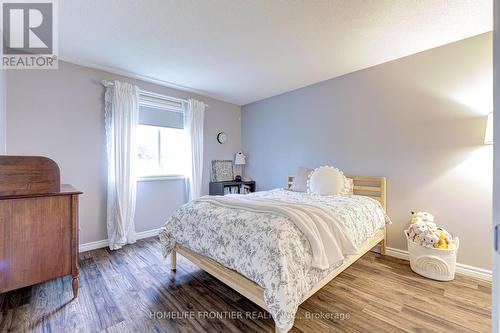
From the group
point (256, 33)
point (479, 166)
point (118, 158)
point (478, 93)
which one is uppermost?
point (256, 33)

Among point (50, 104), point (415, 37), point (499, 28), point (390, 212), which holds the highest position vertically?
point (415, 37)

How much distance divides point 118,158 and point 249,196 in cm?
184

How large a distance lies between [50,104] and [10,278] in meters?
1.94

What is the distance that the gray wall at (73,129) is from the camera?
2422 millimetres

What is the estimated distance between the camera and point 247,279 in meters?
1.59

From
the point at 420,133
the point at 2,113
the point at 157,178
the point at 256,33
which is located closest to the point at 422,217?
the point at 420,133

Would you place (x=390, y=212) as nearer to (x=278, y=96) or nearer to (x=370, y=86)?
(x=370, y=86)

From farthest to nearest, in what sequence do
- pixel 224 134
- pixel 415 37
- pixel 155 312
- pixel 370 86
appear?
pixel 224 134 < pixel 370 86 < pixel 415 37 < pixel 155 312

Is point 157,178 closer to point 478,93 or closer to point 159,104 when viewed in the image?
point 159,104

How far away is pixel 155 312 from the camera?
5.51 ft

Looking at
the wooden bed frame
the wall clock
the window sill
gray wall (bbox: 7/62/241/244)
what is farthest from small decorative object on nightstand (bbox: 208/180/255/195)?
the wooden bed frame

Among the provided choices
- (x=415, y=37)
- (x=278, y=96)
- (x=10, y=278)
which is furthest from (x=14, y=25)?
(x=415, y=37)

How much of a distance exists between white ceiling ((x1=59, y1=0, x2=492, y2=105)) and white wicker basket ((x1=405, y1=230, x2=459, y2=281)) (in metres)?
2.05

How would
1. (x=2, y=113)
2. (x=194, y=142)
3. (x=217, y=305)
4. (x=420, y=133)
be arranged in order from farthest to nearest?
1. (x=194, y=142)
2. (x=420, y=133)
3. (x=2, y=113)
4. (x=217, y=305)
